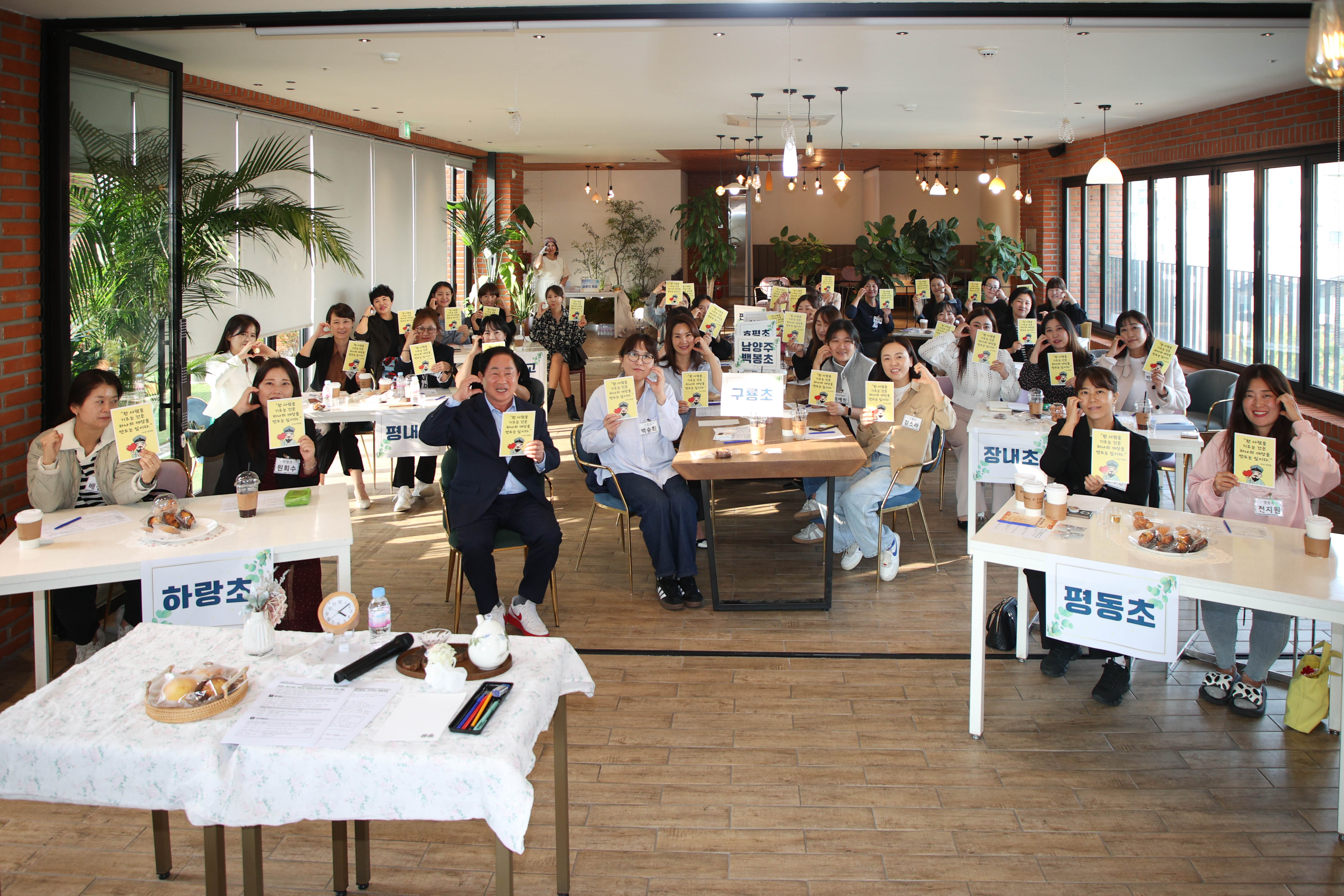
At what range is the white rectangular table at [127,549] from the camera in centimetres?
352

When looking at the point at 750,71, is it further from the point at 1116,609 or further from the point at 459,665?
the point at 459,665

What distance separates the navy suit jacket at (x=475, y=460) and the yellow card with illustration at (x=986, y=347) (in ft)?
10.4

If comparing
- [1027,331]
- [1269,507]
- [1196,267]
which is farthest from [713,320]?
[1196,267]

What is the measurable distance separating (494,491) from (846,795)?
7.56 ft

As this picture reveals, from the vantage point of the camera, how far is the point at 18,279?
5.04 m

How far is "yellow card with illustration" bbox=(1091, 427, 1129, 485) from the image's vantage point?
4277 mm

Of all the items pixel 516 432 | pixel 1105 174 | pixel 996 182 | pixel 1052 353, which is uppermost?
pixel 996 182

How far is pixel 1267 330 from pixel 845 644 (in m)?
6.70

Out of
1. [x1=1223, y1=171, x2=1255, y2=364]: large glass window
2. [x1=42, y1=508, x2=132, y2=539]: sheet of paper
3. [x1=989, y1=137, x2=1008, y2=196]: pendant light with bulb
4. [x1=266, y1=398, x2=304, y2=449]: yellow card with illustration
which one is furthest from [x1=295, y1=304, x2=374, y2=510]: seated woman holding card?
[x1=989, y1=137, x2=1008, y2=196]: pendant light with bulb

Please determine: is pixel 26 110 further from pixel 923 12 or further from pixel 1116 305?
pixel 1116 305

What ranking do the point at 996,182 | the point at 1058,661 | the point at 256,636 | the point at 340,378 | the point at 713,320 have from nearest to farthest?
the point at 256,636
the point at 1058,661
the point at 340,378
the point at 713,320
the point at 996,182

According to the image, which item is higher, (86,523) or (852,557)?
(86,523)

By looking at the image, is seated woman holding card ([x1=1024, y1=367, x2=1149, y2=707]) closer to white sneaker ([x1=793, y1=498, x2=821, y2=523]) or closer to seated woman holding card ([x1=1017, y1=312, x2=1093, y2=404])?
seated woman holding card ([x1=1017, y1=312, x2=1093, y2=404])

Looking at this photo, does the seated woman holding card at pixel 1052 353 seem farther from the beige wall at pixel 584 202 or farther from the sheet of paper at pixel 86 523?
the beige wall at pixel 584 202
